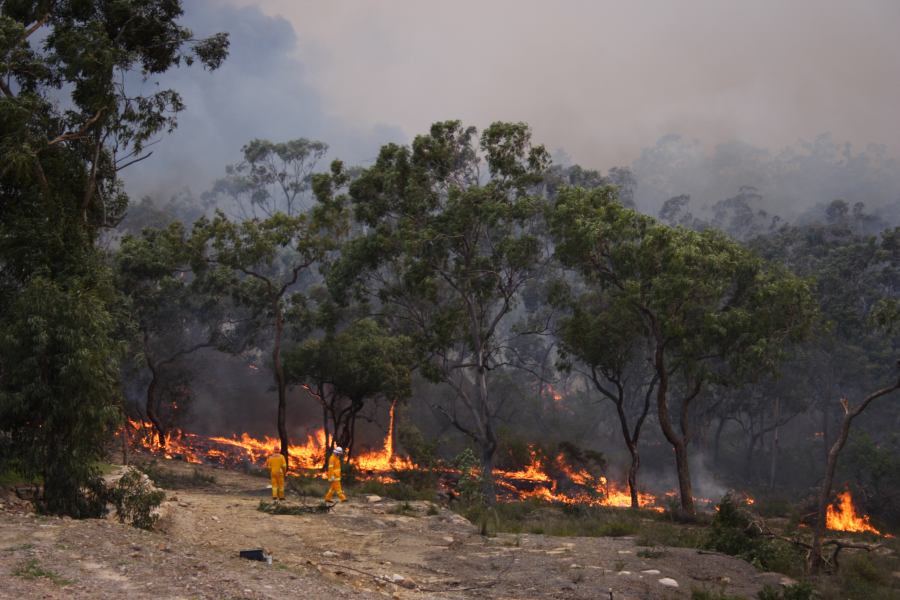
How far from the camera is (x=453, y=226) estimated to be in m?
27.8

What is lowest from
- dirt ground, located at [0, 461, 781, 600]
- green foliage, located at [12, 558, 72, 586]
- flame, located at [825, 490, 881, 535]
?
flame, located at [825, 490, 881, 535]

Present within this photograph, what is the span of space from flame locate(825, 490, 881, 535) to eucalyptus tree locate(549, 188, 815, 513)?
1170 centimetres

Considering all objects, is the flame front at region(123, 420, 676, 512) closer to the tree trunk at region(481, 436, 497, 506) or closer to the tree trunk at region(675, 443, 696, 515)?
the tree trunk at region(481, 436, 497, 506)

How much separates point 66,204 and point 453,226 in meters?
14.4

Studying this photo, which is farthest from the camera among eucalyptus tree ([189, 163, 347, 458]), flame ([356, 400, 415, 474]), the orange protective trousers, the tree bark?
flame ([356, 400, 415, 474])

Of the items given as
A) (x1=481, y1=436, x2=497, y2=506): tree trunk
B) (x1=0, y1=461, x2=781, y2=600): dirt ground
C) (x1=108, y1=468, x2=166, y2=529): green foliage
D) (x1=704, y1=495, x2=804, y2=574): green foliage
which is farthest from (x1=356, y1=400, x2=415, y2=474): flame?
(x1=108, y1=468, x2=166, y2=529): green foliage

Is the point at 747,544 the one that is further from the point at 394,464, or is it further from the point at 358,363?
the point at 394,464

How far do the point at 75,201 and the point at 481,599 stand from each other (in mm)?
14367

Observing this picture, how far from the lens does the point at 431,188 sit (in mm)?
29250

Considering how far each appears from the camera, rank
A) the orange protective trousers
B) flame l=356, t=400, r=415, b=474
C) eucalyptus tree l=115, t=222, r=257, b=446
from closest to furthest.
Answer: the orange protective trousers
eucalyptus tree l=115, t=222, r=257, b=446
flame l=356, t=400, r=415, b=474

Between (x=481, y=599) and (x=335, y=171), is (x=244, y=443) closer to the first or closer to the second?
(x=335, y=171)

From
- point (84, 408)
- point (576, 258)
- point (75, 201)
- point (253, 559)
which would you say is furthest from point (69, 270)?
point (576, 258)

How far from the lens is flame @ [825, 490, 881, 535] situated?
106 ft

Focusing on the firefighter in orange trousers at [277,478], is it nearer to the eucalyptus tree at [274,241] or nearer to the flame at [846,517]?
the eucalyptus tree at [274,241]
